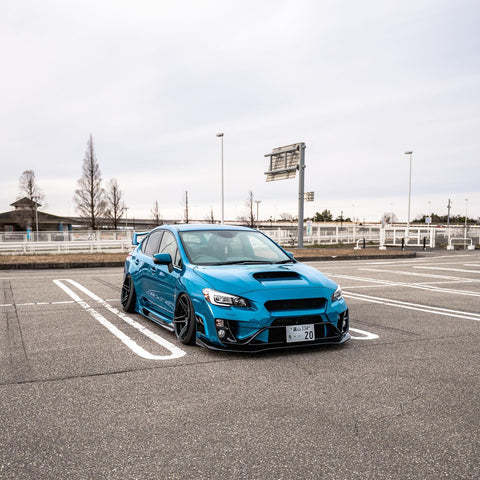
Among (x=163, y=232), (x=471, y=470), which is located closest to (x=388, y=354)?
(x=471, y=470)

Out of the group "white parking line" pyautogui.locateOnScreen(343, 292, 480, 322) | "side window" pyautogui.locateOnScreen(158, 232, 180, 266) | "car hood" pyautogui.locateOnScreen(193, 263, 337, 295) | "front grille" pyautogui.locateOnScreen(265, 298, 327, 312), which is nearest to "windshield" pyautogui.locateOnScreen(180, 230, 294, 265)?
"side window" pyautogui.locateOnScreen(158, 232, 180, 266)

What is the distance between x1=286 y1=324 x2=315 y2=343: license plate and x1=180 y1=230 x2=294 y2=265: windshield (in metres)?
1.20

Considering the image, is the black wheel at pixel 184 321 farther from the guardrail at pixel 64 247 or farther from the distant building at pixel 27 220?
the distant building at pixel 27 220

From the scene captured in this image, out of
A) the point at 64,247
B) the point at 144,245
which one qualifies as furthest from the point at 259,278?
the point at 64,247

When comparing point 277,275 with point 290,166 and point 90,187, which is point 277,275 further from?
point 90,187

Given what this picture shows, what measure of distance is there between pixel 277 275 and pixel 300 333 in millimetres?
726

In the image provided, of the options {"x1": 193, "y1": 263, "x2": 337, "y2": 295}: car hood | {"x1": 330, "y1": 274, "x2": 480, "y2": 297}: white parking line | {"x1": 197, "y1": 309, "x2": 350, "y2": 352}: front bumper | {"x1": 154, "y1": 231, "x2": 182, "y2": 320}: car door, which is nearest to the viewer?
{"x1": 197, "y1": 309, "x2": 350, "y2": 352}: front bumper

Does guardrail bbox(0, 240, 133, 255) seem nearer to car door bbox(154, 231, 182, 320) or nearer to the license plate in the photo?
car door bbox(154, 231, 182, 320)

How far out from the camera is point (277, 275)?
16.6 ft

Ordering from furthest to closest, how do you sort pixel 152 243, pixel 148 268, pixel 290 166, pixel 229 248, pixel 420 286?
pixel 290 166 < pixel 420 286 < pixel 152 243 < pixel 148 268 < pixel 229 248

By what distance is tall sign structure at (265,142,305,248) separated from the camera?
26.2 metres

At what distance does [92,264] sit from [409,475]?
55.1 feet

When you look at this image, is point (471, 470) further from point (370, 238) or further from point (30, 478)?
point (370, 238)

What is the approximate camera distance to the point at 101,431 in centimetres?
300
